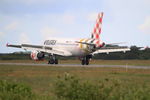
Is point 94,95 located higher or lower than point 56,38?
lower

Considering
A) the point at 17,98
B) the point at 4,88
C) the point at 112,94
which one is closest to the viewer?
the point at 112,94

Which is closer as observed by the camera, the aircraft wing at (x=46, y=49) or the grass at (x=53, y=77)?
the grass at (x=53, y=77)

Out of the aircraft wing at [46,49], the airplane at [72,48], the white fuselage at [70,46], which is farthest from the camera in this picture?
the aircraft wing at [46,49]

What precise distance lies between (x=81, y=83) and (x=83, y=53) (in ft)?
168

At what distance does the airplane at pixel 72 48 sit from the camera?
6644 cm

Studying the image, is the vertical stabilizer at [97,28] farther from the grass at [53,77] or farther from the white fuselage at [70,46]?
the grass at [53,77]

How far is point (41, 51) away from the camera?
71062mm

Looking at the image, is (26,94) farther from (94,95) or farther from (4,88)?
(94,95)

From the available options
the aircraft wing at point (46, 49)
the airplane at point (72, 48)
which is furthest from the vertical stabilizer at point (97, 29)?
the aircraft wing at point (46, 49)

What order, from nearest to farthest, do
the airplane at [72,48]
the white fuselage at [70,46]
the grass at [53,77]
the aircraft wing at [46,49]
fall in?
the grass at [53,77]
the airplane at [72,48]
the white fuselage at [70,46]
the aircraft wing at [46,49]

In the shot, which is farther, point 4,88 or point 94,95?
point 4,88

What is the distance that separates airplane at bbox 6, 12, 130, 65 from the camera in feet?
218

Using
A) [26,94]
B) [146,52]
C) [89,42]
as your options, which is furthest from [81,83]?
[146,52]

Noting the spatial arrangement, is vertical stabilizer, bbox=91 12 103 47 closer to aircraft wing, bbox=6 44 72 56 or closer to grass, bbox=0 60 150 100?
aircraft wing, bbox=6 44 72 56
